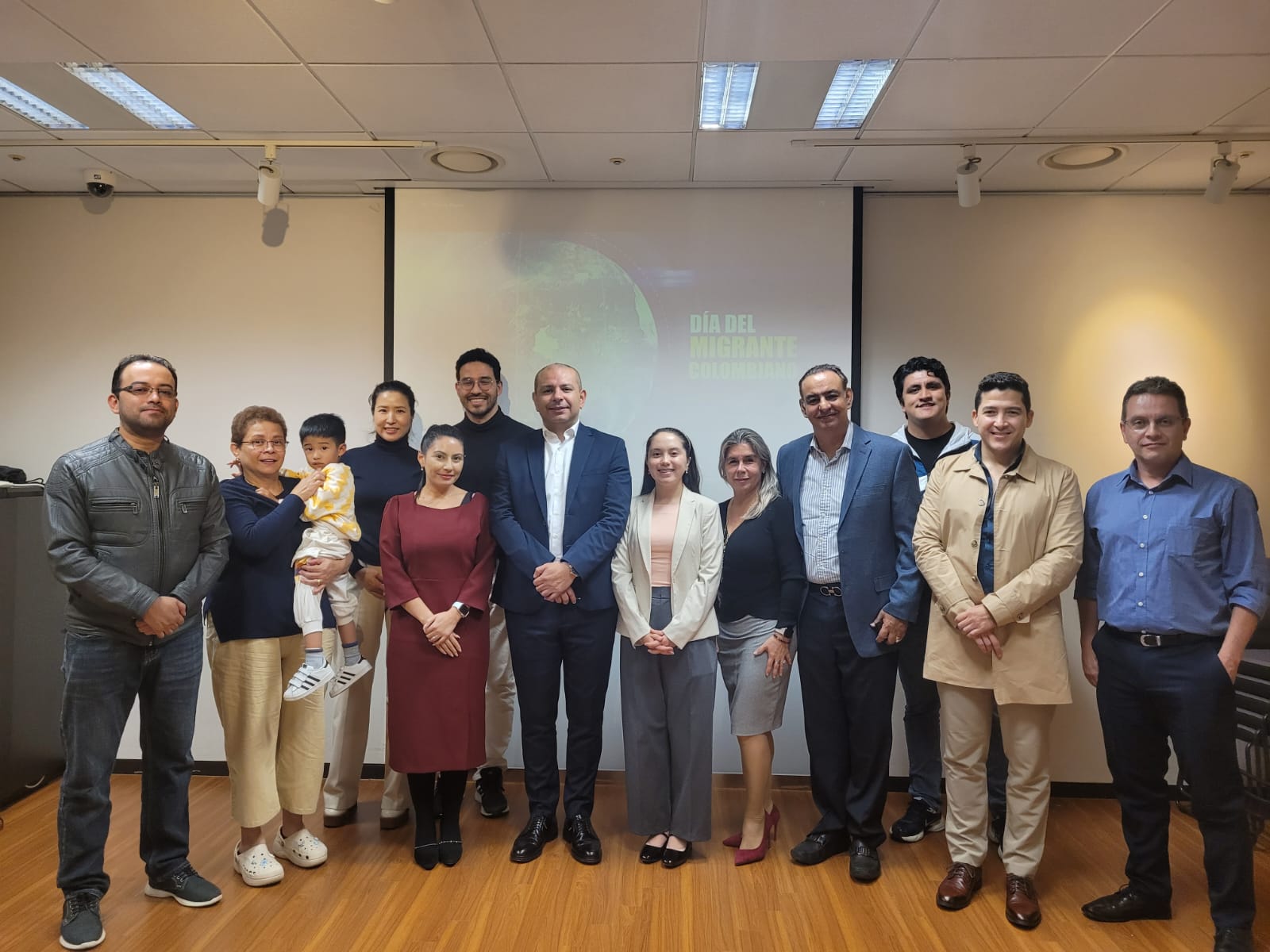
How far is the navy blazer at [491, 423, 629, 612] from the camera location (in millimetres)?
3275

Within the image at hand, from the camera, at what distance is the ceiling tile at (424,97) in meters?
3.12

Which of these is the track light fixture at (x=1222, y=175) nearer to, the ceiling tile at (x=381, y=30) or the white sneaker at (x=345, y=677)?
the ceiling tile at (x=381, y=30)

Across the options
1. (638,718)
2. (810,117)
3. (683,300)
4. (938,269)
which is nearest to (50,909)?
(638,718)

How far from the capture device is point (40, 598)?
164 inches

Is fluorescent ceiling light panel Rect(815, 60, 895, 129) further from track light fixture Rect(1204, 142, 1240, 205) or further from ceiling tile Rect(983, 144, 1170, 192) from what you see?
track light fixture Rect(1204, 142, 1240, 205)

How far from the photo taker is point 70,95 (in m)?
3.37

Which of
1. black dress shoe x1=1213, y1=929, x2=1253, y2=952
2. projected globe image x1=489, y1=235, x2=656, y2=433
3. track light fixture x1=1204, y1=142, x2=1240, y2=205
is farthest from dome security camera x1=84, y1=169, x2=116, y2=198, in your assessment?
black dress shoe x1=1213, y1=929, x2=1253, y2=952

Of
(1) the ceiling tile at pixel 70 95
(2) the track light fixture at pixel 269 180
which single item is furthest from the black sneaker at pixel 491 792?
(1) the ceiling tile at pixel 70 95

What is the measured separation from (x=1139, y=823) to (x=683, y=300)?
289 cm

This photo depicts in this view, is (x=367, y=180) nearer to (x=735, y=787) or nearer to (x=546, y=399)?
(x=546, y=399)

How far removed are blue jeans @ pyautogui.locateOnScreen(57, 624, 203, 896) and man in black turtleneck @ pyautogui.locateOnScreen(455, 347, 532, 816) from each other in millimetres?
1231

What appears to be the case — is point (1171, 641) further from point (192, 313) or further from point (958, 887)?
point (192, 313)

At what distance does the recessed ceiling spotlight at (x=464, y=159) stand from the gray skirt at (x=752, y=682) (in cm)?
237

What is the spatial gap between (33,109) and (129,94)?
489 millimetres
